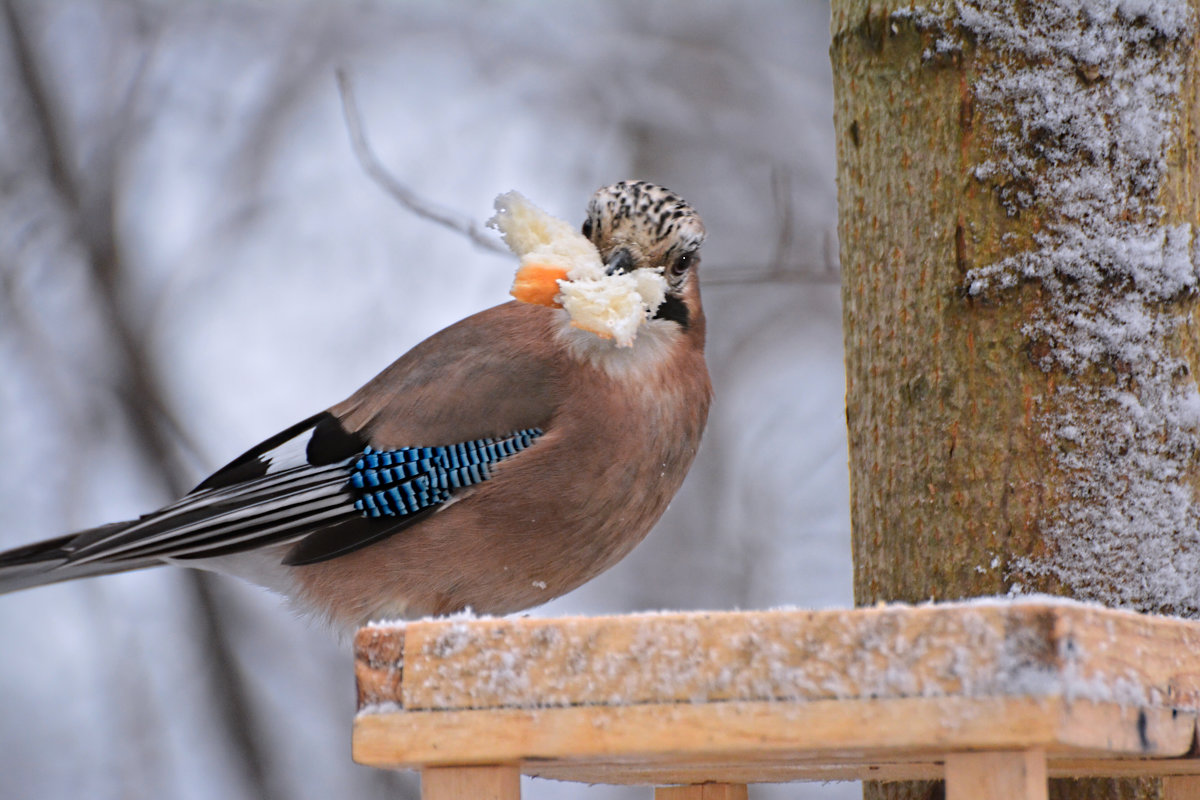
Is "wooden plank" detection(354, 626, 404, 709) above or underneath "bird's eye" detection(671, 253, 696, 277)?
underneath

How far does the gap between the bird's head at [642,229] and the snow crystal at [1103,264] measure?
71 cm

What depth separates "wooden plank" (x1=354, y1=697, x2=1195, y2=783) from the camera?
1.48 meters

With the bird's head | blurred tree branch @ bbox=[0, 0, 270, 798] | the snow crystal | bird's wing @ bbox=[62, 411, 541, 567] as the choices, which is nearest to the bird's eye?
the bird's head

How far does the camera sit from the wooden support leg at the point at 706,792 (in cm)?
244

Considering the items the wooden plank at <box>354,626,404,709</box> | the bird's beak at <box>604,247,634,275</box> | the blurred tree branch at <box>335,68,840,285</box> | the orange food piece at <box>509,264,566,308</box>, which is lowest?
the wooden plank at <box>354,626,404,709</box>

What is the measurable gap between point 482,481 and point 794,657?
132 centimetres

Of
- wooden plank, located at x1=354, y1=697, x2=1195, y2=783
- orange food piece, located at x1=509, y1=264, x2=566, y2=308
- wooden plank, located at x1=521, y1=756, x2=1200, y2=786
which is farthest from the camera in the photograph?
orange food piece, located at x1=509, y1=264, x2=566, y2=308

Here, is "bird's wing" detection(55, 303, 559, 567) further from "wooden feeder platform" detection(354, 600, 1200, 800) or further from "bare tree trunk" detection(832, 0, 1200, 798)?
"wooden feeder platform" detection(354, 600, 1200, 800)

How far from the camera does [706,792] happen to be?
2455mm

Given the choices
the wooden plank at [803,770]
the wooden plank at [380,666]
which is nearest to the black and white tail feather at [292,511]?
the wooden plank at [803,770]

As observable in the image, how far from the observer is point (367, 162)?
13.9 feet

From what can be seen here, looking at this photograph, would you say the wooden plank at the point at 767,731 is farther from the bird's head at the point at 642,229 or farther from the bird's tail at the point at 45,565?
the bird's tail at the point at 45,565

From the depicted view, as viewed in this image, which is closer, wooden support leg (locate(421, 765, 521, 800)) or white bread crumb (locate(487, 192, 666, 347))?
wooden support leg (locate(421, 765, 521, 800))

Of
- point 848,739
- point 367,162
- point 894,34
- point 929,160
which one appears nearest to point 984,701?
point 848,739
